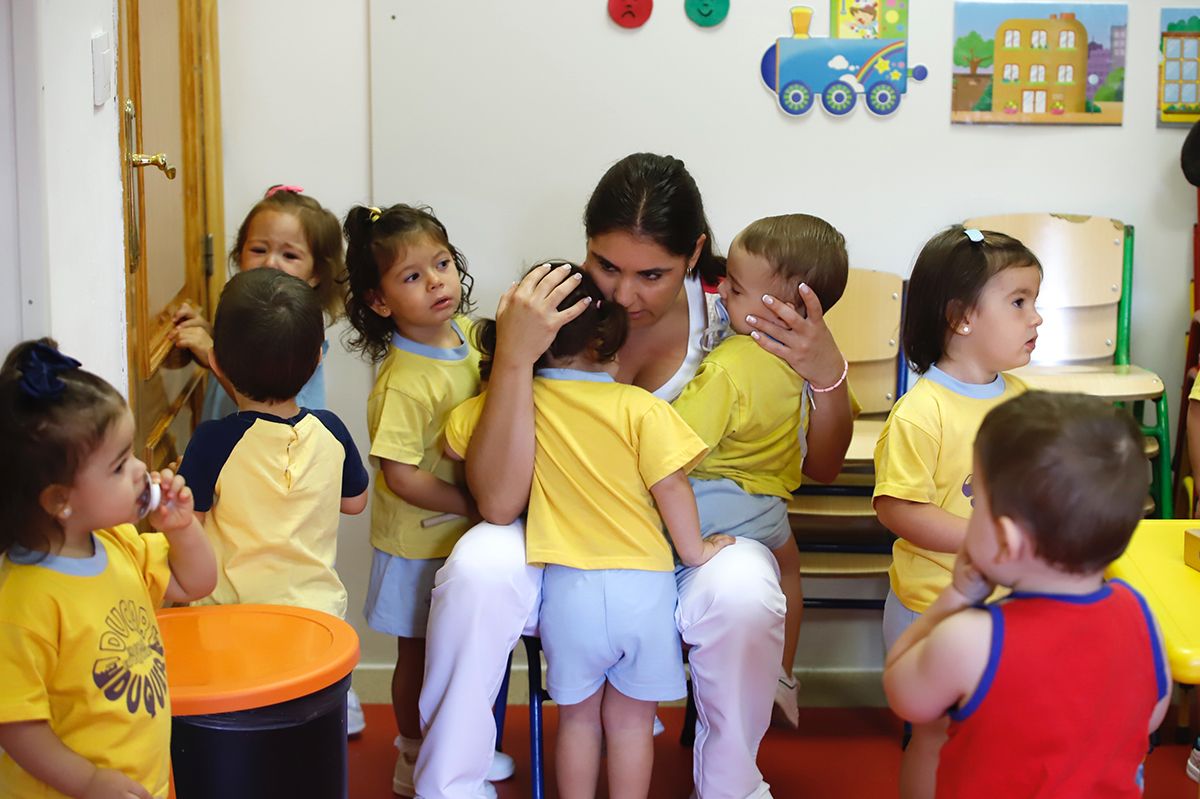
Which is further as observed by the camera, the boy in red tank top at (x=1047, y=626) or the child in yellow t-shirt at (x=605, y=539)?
the child in yellow t-shirt at (x=605, y=539)

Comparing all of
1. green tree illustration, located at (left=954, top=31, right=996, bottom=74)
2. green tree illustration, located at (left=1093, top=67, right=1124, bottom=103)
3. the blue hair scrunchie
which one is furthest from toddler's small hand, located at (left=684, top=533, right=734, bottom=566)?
green tree illustration, located at (left=1093, top=67, right=1124, bottom=103)

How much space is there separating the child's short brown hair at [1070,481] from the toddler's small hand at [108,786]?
0.95 metres

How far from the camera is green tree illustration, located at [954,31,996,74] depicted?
311 centimetres

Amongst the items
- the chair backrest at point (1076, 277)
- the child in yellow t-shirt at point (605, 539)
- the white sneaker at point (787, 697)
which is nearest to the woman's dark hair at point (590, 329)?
the child in yellow t-shirt at point (605, 539)

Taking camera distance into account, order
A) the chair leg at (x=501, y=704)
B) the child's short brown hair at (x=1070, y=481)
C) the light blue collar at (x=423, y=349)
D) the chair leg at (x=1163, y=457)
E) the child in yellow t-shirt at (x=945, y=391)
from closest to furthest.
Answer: the child's short brown hair at (x=1070, y=481) → the child in yellow t-shirt at (x=945, y=391) → the chair leg at (x=501, y=704) → the light blue collar at (x=423, y=349) → the chair leg at (x=1163, y=457)

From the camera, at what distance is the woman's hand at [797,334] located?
2.26m

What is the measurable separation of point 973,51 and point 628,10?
0.82m

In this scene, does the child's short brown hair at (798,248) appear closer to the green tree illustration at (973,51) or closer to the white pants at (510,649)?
the white pants at (510,649)

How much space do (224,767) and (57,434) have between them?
1.69ft

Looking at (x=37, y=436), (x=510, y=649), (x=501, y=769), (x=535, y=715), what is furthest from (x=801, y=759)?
(x=37, y=436)

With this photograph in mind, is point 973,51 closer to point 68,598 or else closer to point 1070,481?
point 1070,481

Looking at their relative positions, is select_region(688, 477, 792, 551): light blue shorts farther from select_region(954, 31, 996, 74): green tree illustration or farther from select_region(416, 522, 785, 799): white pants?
select_region(954, 31, 996, 74): green tree illustration

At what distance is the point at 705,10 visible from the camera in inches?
120

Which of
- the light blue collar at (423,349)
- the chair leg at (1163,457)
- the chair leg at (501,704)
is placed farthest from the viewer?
the chair leg at (1163,457)
